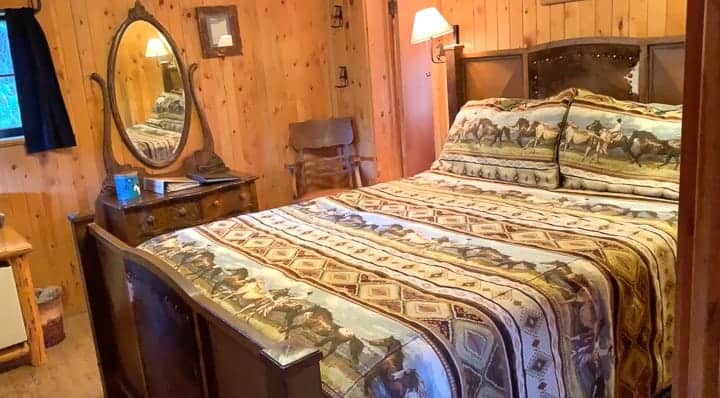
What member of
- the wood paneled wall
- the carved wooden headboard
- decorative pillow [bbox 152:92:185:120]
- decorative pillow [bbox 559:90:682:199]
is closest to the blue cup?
decorative pillow [bbox 152:92:185:120]

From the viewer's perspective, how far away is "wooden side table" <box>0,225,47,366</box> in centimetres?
302

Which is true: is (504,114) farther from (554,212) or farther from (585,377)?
(585,377)

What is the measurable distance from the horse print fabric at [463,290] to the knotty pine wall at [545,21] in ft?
3.06

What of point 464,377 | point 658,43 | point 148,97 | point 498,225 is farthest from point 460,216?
point 148,97

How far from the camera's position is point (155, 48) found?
3758mm

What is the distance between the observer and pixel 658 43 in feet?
9.27

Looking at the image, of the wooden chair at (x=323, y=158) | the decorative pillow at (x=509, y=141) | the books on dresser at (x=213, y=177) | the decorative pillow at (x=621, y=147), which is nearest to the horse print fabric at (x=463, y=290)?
the decorative pillow at (x=621, y=147)

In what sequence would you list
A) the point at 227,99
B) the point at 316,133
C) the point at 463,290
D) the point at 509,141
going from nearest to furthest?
the point at 463,290
the point at 509,141
the point at 227,99
the point at 316,133

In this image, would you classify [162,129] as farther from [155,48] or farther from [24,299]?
[24,299]

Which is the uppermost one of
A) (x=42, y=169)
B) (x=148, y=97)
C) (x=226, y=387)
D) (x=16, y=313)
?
(x=148, y=97)

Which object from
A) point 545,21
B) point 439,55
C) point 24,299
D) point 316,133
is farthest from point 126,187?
point 545,21

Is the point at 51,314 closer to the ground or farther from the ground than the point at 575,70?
closer to the ground

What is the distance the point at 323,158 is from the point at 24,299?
204 cm

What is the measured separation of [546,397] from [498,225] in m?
0.76
